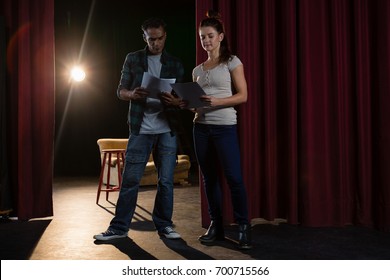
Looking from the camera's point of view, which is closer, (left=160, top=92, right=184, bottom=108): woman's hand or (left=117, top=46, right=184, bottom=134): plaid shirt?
(left=160, top=92, right=184, bottom=108): woman's hand

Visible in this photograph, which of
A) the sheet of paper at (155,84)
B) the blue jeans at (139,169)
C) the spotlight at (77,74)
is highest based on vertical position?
the spotlight at (77,74)

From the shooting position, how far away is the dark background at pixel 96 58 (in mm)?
7707

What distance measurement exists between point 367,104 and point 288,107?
1.86 ft

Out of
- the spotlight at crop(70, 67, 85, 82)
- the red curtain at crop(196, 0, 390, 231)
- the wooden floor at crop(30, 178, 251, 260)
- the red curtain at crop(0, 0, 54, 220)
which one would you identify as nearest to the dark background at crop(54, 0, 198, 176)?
the spotlight at crop(70, 67, 85, 82)

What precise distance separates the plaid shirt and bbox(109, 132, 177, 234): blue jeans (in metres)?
0.09

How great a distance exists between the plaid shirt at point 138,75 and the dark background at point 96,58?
15.7ft

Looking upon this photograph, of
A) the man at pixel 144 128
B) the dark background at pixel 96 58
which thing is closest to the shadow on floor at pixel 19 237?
the man at pixel 144 128

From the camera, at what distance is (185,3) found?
7707 mm

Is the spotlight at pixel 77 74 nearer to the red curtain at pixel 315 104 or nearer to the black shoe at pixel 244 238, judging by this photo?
the red curtain at pixel 315 104

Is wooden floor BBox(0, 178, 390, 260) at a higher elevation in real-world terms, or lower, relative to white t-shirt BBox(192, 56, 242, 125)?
lower

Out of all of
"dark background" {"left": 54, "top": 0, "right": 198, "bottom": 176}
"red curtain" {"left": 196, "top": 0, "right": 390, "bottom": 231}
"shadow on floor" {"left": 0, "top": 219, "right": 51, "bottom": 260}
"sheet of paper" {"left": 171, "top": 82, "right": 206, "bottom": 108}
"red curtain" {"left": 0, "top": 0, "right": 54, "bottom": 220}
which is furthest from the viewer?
"dark background" {"left": 54, "top": 0, "right": 198, "bottom": 176}

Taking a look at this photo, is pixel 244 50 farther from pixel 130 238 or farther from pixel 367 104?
pixel 130 238

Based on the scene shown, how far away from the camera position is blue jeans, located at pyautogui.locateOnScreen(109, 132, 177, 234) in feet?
9.08

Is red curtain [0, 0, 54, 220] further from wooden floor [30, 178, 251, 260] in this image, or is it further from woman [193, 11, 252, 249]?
woman [193, 11, 252, 249]
